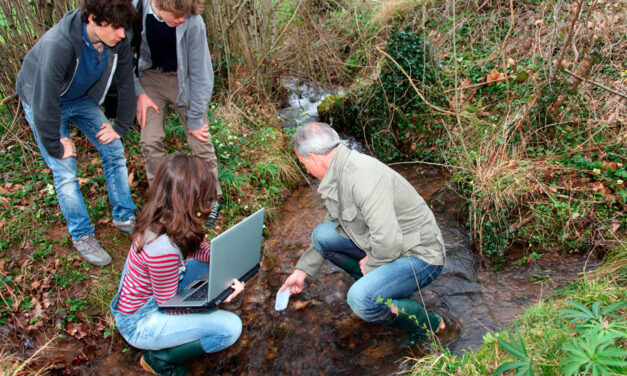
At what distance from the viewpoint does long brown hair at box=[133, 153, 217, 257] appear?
2.24 meters

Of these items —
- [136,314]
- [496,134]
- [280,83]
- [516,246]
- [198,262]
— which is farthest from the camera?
[280,83]

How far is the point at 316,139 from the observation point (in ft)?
8.20

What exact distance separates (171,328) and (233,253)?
59 centimetres

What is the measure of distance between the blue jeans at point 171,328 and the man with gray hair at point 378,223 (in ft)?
2.78

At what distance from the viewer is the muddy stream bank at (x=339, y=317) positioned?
9.57 feet

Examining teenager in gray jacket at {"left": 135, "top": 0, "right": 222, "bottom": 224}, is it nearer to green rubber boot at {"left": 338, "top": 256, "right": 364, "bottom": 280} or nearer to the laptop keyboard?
the laptop keyboard

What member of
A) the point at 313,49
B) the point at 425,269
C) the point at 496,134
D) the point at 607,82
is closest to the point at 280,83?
the point at 313,49

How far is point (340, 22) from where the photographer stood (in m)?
7.45

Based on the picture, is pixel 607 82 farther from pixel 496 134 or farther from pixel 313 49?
pixel 313 49

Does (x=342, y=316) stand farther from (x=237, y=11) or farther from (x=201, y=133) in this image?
(x=237, y=11)

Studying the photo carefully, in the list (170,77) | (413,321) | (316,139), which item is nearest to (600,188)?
(413,321)

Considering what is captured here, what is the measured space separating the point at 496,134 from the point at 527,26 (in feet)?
8.20

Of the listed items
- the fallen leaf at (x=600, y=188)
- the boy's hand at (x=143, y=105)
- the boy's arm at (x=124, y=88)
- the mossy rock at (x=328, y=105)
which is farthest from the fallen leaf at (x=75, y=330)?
the mossy rock at (x=328, y=105)

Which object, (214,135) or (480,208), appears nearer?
(480,208)
